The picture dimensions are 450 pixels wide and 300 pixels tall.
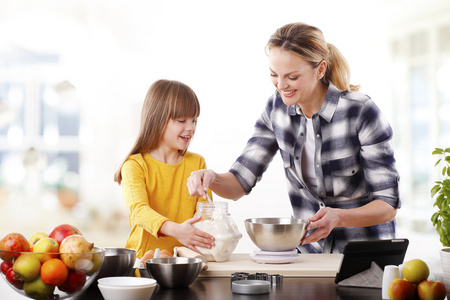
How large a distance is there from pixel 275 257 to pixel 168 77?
403 centimetres

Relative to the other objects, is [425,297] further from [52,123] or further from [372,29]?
[52,123]

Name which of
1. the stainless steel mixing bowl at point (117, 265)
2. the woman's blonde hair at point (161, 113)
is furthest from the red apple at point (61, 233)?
the woman's blonde hair at point (161, 113)

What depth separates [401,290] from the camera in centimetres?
123

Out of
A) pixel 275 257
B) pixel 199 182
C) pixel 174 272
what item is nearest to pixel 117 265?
pixel 174 272

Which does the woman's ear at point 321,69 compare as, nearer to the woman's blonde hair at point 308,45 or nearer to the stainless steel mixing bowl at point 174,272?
the woman's blonde hair at point 308,45

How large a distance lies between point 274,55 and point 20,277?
4.22 feet

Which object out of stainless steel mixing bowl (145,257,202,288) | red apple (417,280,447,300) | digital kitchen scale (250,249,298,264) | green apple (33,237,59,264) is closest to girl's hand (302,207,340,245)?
digital kitchen scale (250,249,298,264)

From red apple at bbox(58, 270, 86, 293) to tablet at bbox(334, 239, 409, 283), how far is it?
2.22ft

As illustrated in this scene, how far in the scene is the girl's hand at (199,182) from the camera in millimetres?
2094

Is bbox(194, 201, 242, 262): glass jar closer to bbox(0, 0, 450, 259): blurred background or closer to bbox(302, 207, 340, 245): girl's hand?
bbox(302, 207, 340, 245): girl's hand

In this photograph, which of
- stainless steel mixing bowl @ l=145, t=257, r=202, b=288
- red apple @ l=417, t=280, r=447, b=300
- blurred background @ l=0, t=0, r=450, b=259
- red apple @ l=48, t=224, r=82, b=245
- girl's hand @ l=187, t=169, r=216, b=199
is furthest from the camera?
blurred background @ l=0, t=0, r=450, b=259

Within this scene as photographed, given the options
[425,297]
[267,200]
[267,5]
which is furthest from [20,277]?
[267,5]

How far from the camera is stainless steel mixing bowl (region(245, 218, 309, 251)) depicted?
175cm

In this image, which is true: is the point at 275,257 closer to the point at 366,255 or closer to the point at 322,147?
the point at 366,255
